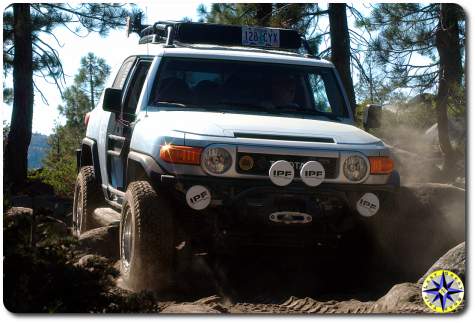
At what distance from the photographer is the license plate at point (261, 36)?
25.6 ft

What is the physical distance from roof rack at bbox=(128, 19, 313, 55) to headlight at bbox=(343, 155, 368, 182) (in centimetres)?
192

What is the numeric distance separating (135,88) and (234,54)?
99 cm

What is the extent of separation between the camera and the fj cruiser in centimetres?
593

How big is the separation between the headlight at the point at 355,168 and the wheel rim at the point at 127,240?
1650mm

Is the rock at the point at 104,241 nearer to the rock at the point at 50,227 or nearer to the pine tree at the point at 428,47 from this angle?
the rock at the point at 50,227

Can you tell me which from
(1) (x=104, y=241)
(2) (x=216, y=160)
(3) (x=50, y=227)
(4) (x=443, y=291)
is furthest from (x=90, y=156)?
(4) (x=443, y=291)

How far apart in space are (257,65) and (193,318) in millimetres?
2693

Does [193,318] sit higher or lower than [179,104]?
lower

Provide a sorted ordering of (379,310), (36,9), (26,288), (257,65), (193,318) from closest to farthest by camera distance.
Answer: (26,288), (193,318), (379,310), (257,65), (36,9)

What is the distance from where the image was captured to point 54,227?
5305 millimetres

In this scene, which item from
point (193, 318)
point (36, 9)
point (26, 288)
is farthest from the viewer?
point (36, 9)

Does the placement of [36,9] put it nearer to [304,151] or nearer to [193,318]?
[304,151]

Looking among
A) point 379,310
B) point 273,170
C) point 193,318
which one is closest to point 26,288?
point 193,318

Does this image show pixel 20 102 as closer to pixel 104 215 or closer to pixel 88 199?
pixel 88 199
